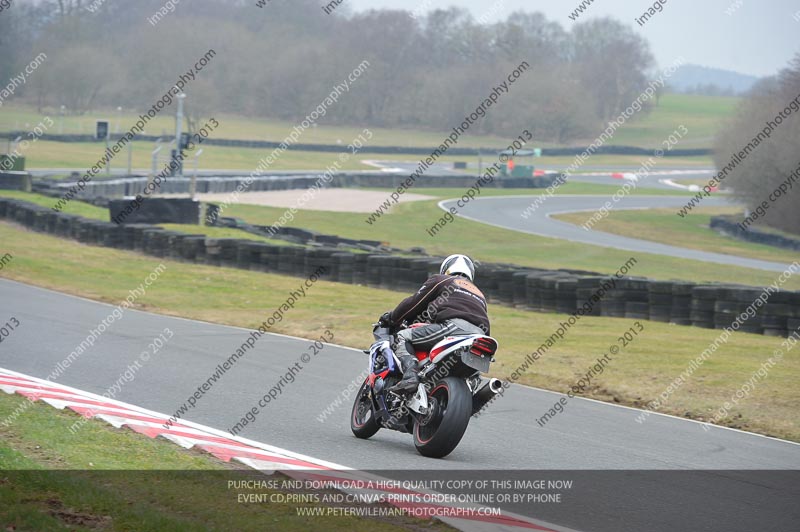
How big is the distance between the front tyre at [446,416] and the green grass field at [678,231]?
28.7 m

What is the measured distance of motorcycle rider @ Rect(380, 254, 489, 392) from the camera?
7484mm

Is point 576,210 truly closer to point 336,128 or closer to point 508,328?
point 508,328

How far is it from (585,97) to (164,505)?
100507mm

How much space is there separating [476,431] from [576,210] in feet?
129

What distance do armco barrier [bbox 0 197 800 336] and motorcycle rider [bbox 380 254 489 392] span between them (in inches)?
339

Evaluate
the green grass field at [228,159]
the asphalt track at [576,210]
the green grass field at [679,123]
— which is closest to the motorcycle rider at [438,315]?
the asphalt track at [576,210]

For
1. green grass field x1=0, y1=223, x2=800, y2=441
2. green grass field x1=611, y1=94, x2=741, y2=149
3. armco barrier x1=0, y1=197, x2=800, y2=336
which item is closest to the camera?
green grass field x1=0, y1=223, x2=800, y2=441

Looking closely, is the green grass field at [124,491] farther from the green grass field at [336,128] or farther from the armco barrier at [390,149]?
the armco barrier at [390,149]

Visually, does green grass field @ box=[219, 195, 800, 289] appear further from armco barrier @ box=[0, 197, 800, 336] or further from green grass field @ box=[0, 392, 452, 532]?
green grass field @ box=[0, 392, 452, 532]

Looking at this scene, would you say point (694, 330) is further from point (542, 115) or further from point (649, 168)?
point (542, 115)

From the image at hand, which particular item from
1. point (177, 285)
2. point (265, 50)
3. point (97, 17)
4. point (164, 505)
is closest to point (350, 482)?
point (164, 505)

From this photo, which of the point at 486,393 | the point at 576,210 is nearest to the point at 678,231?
the point at 576,210

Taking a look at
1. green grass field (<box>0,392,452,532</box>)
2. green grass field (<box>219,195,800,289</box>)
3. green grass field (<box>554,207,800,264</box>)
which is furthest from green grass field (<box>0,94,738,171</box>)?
green grass field (<box>0,392,452,532</box>)

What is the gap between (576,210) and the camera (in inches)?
1845
